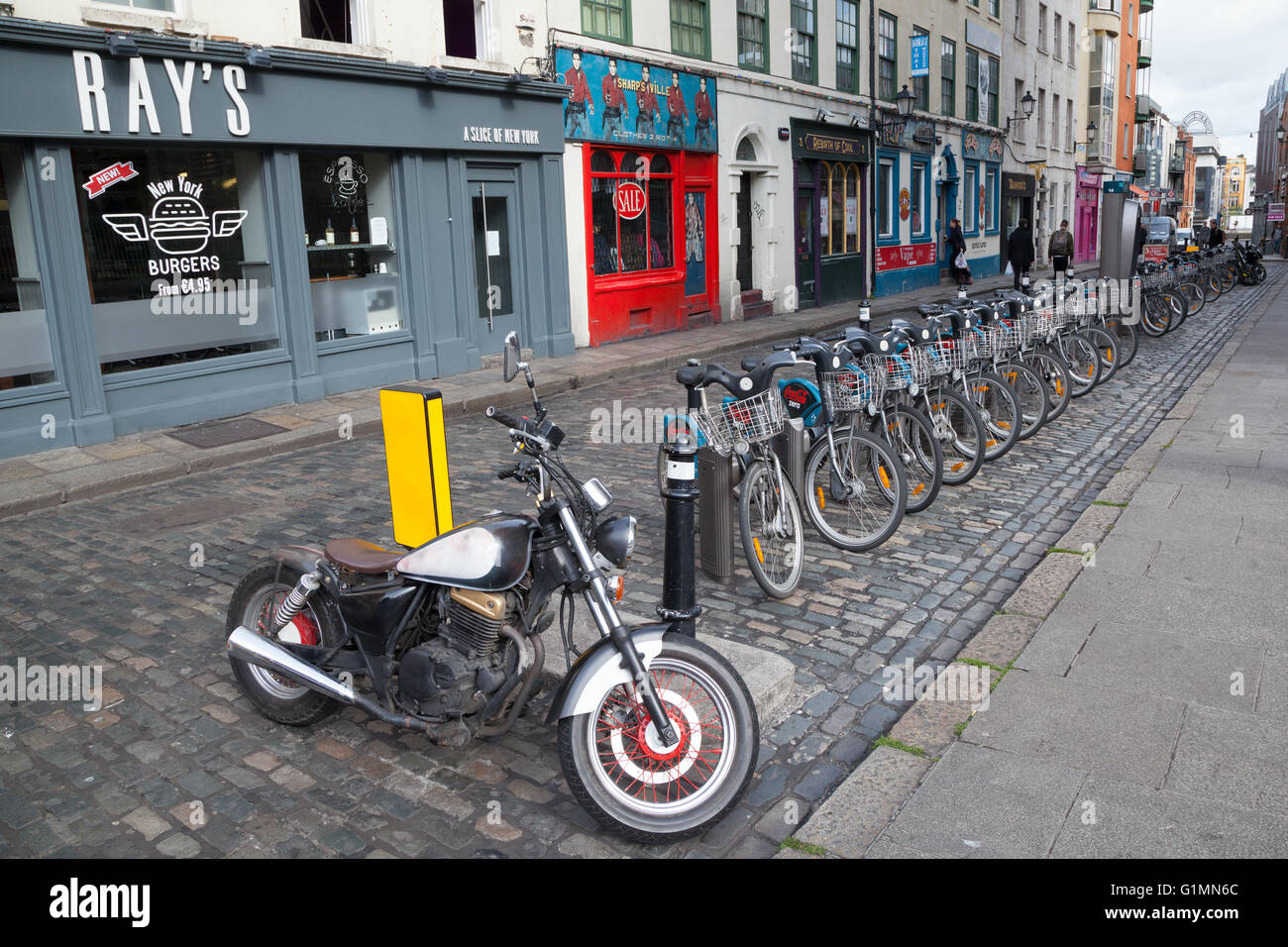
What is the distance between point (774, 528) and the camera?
537 centimetres

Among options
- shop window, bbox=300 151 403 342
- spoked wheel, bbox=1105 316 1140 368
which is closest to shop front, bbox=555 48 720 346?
shop window, bbox=300 151 403 342

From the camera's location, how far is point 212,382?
1049 centimetres

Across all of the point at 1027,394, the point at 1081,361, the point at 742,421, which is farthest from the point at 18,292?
the point at 1081,361

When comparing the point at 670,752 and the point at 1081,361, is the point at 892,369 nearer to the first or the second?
the point at 670,752

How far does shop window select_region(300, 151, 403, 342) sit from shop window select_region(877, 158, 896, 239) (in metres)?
15.4

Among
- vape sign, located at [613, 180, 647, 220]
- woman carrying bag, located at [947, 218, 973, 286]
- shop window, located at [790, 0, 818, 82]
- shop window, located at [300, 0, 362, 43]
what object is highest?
shop window, located at [790, 0, 818, 82]

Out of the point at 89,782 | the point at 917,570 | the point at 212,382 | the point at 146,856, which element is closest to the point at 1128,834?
the point at 917,570

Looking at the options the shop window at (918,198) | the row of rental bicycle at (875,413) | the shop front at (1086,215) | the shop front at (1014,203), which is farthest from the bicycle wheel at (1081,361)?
the shop front at (1086,215)

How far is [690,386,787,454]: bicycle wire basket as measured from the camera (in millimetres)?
5164

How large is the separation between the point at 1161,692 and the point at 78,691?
4.64 meters

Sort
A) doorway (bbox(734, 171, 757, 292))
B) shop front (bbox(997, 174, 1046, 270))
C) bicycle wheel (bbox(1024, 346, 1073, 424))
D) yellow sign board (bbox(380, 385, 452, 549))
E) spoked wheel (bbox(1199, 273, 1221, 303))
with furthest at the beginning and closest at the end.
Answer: shop front (bbox(997, 174, 1046, 270)) < spoked wheel (bbox(1199, 273, 1221, 303)) < doorway (bbox(734, 171, 757, 292)) < bicycle wheel (bbox(1024, 346, 1073, 424)) < yellow sign board (bbox(380, 385, 452, 549))

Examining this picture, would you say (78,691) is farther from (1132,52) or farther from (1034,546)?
(1132,52)

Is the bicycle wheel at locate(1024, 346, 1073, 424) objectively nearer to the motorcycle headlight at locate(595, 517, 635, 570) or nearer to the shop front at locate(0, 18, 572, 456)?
the motorcycle headlight at locate(595, 517, 635, 570)

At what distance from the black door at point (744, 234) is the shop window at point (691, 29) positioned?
2.64m
